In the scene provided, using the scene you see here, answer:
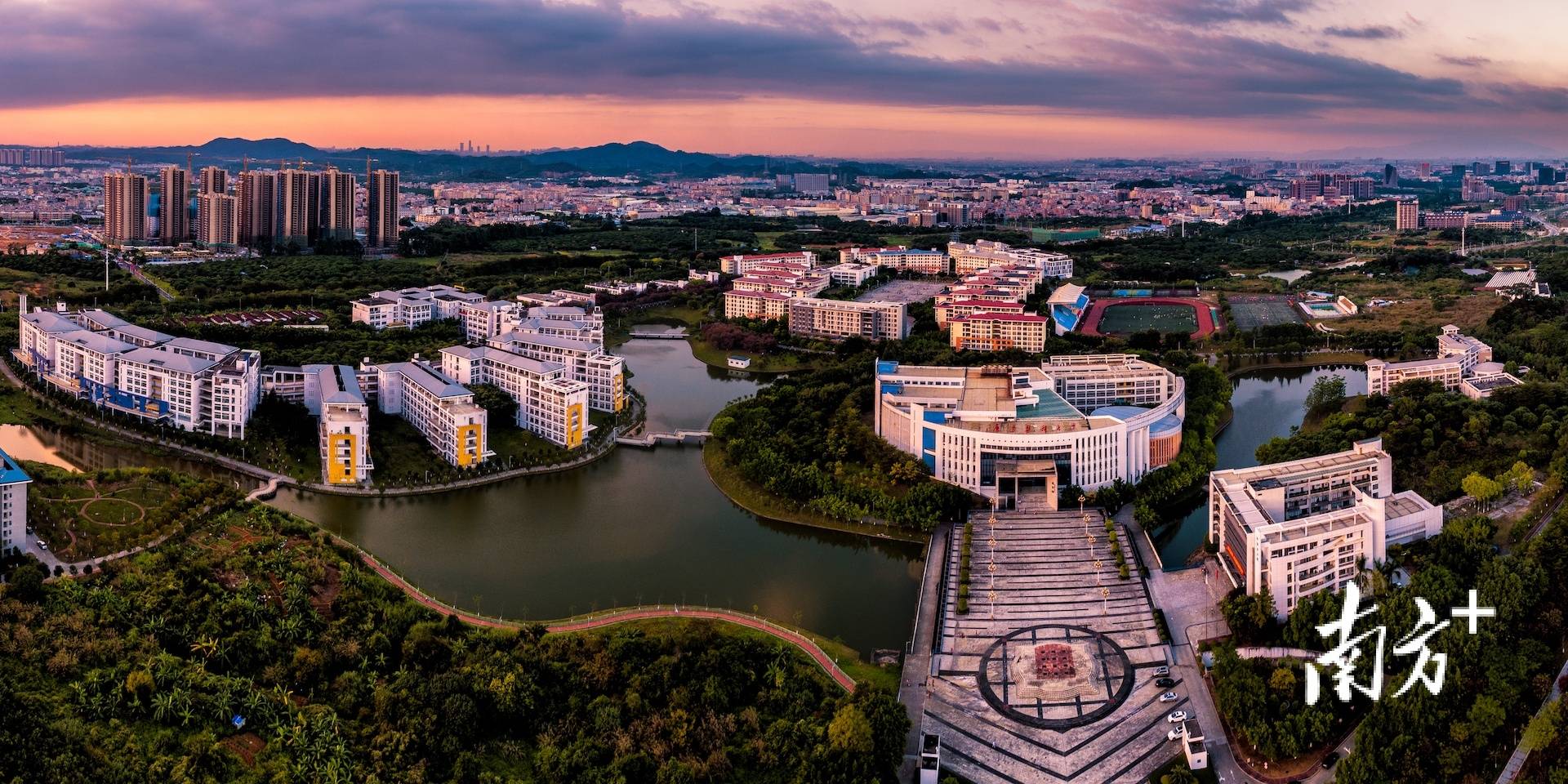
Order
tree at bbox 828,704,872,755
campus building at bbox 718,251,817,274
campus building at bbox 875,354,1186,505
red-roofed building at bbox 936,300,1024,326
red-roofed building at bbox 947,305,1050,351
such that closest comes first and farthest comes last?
tree at bbox 828,704,872,755 → campus building at bbox 875,354,1186,505 → red-roofed building at bbox 947,305,1050,351 → red-roofed building at bbox 936,300,1024,326 → campus building at bbox 718,251,817,274

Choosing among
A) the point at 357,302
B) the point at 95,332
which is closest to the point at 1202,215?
the point at 357,302

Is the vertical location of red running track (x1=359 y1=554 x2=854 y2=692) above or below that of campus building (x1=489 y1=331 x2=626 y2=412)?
below

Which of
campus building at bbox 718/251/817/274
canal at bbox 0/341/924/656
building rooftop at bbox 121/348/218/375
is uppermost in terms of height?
campus building at bbox 718/251/817/274

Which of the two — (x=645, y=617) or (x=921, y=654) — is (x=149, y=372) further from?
(x=921, y=654)

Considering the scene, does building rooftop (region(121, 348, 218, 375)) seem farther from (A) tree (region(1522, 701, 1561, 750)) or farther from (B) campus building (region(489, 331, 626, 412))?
(A) tree (region(1522, 701, 1561, 750))

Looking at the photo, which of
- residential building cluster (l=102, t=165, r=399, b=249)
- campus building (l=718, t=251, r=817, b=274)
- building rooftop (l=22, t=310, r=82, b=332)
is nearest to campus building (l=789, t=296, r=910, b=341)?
campus building (l=718, t=251, r=817, b=274)

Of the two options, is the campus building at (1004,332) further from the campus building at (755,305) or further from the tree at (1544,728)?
the tree at (1544,728)
